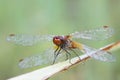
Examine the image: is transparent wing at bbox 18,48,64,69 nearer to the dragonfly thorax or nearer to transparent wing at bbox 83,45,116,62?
the dragonfly thorax

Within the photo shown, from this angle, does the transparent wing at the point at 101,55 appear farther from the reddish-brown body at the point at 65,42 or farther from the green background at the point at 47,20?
the green background at the point at 47,20

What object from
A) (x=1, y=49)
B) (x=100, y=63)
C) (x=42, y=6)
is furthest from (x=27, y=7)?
(x=100, y=63)

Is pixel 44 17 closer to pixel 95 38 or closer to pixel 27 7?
pixel 27 7

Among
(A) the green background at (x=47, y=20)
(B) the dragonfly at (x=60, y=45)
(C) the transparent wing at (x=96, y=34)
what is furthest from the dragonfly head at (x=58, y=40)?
(A) the green background at (x=47, y=20)

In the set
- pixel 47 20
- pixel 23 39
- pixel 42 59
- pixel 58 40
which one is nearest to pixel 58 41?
pixel 58 40

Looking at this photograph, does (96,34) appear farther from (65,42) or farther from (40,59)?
(40,59)

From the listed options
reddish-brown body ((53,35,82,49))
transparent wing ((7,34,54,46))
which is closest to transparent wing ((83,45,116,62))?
reddish-brown body ((53,35,82,49))
